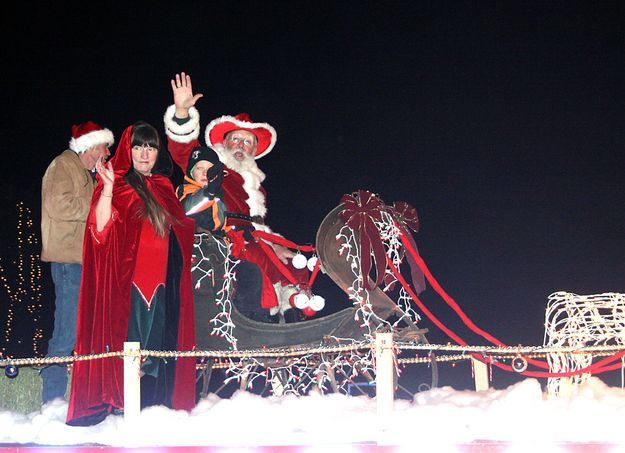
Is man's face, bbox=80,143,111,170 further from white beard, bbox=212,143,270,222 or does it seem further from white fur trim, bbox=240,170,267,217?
white fur trim, bbox=240,170,267,217

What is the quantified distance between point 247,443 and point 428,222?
2811 millimetres

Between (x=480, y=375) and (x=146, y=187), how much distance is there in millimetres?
2438

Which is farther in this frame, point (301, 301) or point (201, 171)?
point (301, 301)

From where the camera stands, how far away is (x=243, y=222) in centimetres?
525

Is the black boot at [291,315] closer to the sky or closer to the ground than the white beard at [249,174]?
closer to the ground

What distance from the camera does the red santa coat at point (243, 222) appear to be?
5.25 m

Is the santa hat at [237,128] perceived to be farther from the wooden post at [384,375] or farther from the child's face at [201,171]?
the wooden post at [384,375]

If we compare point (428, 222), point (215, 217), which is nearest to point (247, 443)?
point (215, 217)

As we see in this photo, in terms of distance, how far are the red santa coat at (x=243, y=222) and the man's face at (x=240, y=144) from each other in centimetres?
13

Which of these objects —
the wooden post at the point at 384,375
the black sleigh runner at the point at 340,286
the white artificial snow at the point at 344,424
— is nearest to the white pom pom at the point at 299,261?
the black sleigh runner at the point at 340,286

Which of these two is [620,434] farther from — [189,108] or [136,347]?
[189,108]

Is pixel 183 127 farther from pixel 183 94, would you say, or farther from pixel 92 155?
pixel 92 155

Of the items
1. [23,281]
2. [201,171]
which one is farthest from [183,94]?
[23,281]

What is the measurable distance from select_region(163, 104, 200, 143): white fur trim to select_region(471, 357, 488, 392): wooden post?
2.23 m
